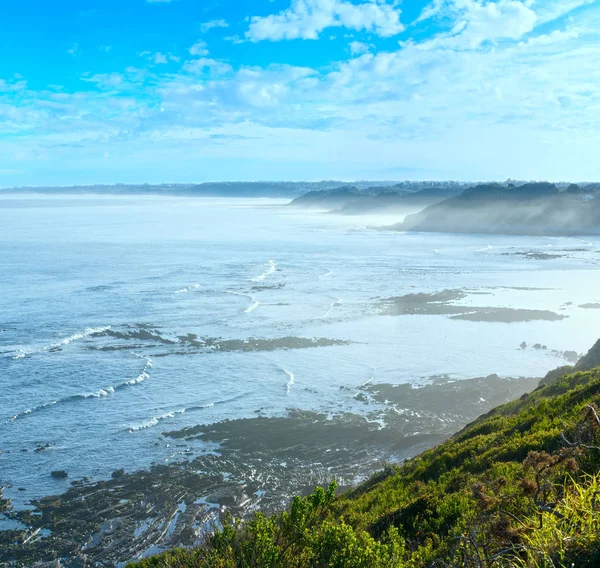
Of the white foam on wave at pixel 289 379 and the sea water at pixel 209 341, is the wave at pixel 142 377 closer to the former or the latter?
the sea water at pixel 209 341

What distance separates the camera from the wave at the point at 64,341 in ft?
78.4

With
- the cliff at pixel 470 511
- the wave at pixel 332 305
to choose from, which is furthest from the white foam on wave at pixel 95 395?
the wave at pixel 332 305

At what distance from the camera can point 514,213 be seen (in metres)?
113

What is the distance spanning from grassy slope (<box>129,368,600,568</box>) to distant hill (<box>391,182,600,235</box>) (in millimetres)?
100305

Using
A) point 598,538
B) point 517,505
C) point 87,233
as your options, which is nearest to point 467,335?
point 517,505

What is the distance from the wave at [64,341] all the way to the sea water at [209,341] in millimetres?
116

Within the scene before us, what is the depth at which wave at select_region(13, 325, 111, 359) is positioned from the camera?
2389 cm

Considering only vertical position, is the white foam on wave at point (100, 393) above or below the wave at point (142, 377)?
below

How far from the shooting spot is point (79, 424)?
57.6 ft

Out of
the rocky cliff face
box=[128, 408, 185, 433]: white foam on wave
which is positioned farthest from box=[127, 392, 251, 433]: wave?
the rocky cliff face

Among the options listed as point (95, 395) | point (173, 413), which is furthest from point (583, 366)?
point (95, 395)

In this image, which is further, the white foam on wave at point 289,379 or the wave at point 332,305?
the wave at point 332,305

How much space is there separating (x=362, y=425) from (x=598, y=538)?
47.1ft

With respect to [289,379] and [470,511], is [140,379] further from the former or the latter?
[470,511]
